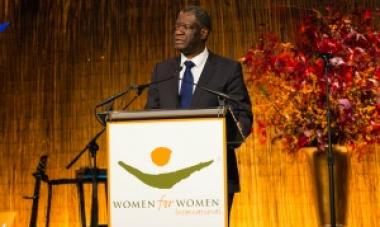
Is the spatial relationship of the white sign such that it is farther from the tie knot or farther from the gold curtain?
the gold curtain

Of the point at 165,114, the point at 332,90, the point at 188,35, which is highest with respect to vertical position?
the point at 188,35

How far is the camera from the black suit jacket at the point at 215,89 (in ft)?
8.54

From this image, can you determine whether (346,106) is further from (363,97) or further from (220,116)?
(220,116)

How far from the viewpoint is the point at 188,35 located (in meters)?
2.81

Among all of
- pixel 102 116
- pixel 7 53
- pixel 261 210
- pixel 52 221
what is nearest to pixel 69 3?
pixel 7 53

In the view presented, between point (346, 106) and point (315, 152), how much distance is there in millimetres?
296

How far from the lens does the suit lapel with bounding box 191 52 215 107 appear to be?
8.85 ft

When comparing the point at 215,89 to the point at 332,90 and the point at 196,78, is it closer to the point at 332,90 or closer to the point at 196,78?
the point at 196,78

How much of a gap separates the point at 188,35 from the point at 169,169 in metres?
0.72

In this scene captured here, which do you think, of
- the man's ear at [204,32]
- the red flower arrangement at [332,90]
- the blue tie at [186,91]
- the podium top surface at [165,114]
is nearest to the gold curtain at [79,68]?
the red flower arrangement at [332,90]

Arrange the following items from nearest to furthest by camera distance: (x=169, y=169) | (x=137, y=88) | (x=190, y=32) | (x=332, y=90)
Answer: (x=169, y=169) → (x=137, y=88) → (x=190, y=32) → (x=332, y=90)

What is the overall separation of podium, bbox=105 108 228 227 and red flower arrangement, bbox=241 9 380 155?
143 centimetres

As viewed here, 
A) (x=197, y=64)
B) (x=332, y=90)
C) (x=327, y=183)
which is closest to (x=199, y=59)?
(x=197, y=64)

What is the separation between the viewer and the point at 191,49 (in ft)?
9.25
